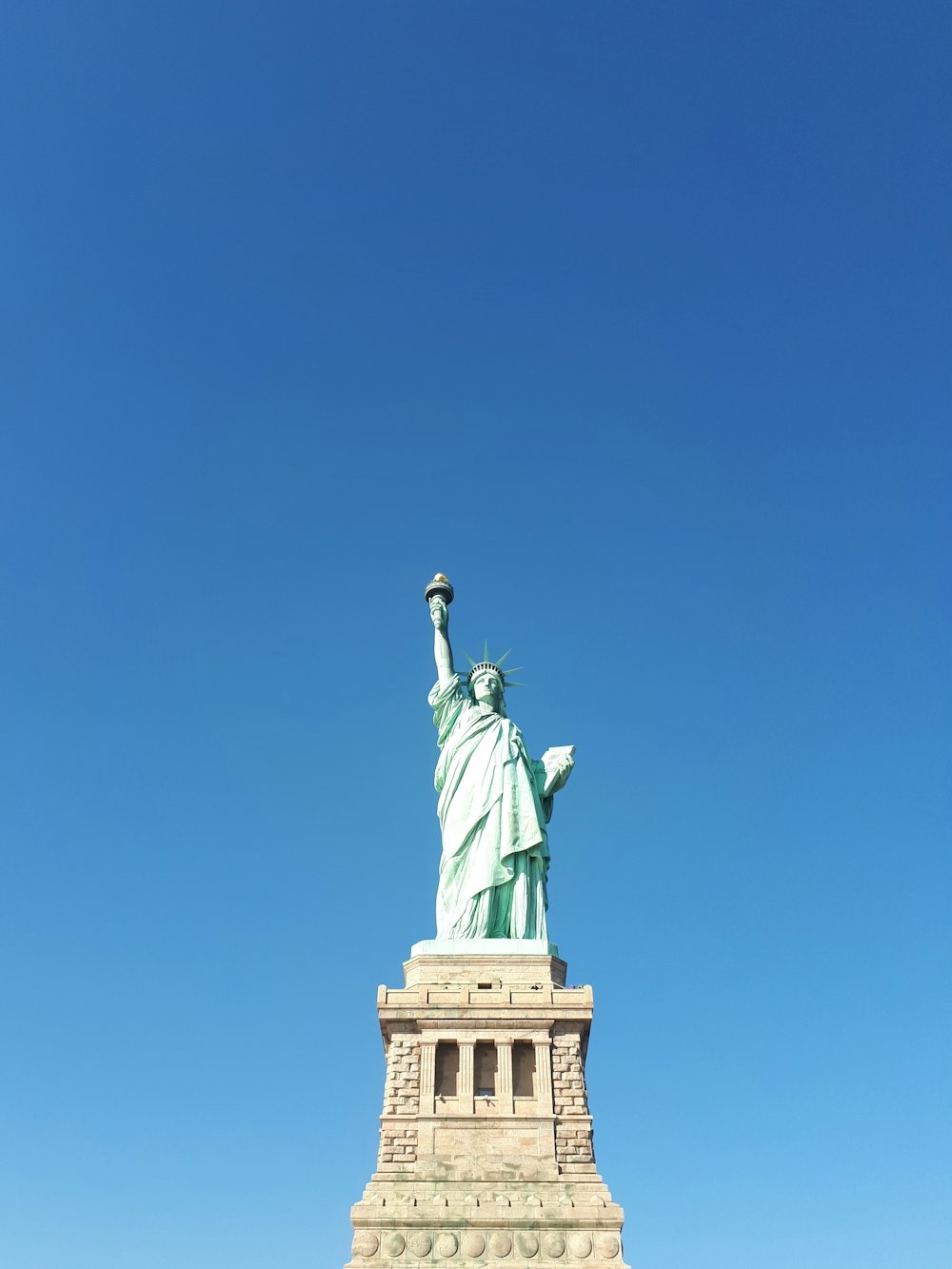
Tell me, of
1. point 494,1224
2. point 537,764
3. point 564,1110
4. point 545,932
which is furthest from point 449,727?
point 494,1224

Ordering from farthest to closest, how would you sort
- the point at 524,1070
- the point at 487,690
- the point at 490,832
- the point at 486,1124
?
the point at 487,690 → the point at 490,832 → the point at 524,1070 → the point at 486,1124

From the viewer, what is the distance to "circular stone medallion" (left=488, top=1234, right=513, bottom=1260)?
18219 millimetres

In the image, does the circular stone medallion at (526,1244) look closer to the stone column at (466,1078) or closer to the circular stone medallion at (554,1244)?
the circular stone medallion at (554,1244)

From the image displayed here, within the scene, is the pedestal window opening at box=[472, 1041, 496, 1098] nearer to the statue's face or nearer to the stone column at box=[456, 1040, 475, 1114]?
the stone column at box=[456, 1040, 475, 1114]

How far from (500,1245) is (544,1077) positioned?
291 centimetres

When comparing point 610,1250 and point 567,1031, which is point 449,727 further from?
point 610,1250

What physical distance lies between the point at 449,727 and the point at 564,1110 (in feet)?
29.7

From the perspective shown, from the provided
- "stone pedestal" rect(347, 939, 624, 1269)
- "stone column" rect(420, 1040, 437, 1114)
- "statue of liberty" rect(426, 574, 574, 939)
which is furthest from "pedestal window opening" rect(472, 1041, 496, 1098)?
"statue of liberty" rect(426, 574, 574, 939)

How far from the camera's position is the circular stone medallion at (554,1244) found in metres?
18.2

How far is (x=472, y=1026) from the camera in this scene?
20875 millimetres

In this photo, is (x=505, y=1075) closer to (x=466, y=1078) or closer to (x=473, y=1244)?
(x=466, y=1078)

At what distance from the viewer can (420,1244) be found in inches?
721

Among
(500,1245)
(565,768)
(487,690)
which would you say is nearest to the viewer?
(500,1245)

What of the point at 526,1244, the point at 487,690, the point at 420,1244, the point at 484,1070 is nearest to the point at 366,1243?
the point at 420,1244
